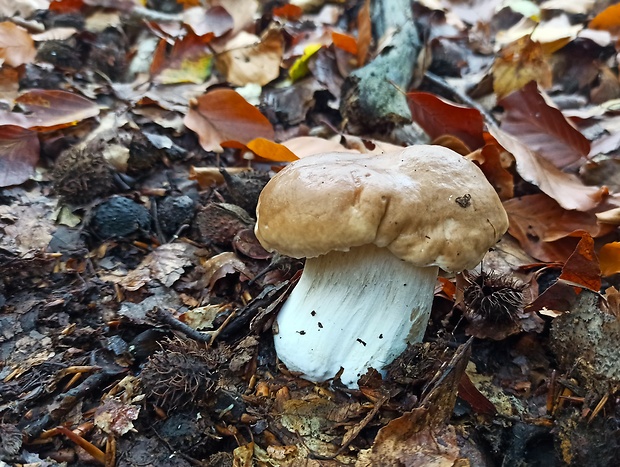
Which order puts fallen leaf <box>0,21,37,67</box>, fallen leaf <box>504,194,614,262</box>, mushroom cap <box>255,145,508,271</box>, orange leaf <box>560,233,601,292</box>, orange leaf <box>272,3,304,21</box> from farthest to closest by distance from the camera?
orange leaf <box>272,3,304,21</box> < fallen leaf <box>0,21,37,67</box> < fallen leaf <box>504,194,614,262</box> < orange leaf <box>560,233,601,292</box> < mushroom cap <box>255,145,508,271</box>

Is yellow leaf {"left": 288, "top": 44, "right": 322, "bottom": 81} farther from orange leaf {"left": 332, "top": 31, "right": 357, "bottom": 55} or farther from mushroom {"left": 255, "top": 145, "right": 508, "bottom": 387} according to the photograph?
mushroom {"left": 255, "top": 145, "right": 508, "bottom": 387}

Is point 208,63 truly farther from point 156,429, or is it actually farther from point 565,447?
point 565,447

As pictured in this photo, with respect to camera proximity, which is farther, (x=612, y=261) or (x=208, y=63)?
(x=208, y=63)

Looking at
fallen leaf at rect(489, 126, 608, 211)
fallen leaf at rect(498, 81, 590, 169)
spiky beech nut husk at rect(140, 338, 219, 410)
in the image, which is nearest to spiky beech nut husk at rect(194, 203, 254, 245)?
spiky beech nut husk at rect(140, 338, 219, 410)

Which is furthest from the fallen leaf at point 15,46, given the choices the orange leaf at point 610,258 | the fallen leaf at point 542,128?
the orange leaf at point 610,258

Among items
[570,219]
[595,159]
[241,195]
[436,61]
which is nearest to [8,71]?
[241,195]

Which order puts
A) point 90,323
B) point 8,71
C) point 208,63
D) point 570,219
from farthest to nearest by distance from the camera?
point 208,63, point 8,71, point 570,219, point 90,323

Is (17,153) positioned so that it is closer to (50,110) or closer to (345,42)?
(50,110)
